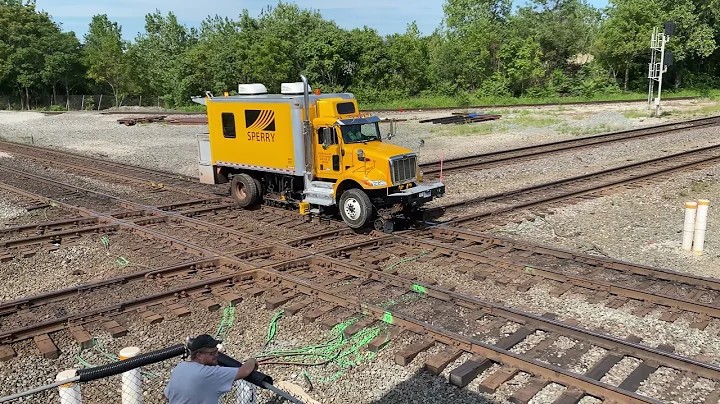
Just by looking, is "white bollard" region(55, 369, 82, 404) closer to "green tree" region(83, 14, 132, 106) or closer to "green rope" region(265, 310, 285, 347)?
"green rope" region(265, 310, 285, 347)

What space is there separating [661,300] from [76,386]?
7.78m

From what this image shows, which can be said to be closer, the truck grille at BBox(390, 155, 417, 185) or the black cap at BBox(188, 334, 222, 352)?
the black cap at BBox(188, 334, 222, 352)

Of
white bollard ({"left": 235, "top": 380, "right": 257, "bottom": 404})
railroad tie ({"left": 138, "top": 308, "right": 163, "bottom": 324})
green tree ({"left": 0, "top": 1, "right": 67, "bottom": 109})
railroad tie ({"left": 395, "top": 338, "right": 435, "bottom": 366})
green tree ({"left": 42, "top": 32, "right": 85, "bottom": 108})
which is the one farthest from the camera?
green tree ({"left": 42, "top": 32, "right": 85, "bottom": 108})

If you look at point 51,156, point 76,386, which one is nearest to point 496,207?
point 76,386

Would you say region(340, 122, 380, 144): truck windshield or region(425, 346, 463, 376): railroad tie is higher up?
region(340, 122, 380, 144): truck windshield

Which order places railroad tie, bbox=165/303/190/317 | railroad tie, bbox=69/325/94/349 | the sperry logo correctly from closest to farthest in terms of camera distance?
railroad tie, bbox=69/325/94/349
railroad tie, bbox=165/303/190/317
the sperry logo

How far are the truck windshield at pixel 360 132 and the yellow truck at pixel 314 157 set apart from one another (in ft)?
0.07

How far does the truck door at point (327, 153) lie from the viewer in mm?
12906

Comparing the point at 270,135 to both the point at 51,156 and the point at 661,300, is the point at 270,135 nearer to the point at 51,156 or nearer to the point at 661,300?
the point at 661,300

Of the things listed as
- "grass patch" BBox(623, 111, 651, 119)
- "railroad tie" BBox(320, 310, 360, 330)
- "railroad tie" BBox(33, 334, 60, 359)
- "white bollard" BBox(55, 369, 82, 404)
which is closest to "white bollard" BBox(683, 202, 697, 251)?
"railroad tie" BBox(320, 310, 360, 330)

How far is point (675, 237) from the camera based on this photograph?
12266mm

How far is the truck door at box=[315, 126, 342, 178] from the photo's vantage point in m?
12.9

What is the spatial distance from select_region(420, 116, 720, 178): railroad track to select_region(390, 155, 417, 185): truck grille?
672 cm

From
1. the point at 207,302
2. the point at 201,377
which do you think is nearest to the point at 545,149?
the point at 207,302
